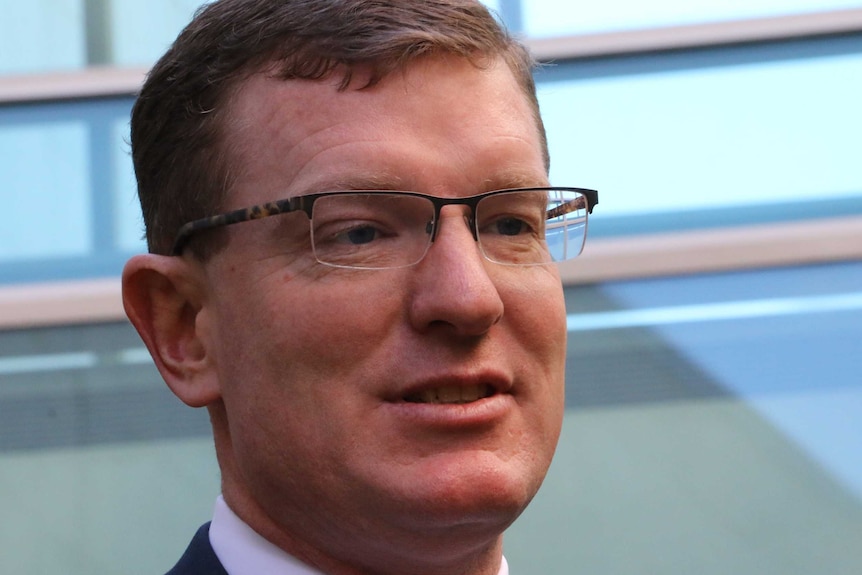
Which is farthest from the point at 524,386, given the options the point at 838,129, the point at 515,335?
the point at 838,129

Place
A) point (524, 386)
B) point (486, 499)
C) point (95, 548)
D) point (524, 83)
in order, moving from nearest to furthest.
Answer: point (486, 499), point (524, 386), point (524, 83), point (95, 548)

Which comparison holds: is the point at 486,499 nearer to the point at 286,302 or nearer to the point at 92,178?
the point at 286,302

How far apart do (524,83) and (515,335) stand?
53 centimetres

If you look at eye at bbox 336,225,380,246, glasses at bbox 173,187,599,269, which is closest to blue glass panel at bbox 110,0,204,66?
glasses at bbox 173,187,599,269

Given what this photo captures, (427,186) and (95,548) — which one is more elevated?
(427,186)

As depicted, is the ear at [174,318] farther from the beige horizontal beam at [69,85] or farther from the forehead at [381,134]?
the beige horizontal beam at [69,85]

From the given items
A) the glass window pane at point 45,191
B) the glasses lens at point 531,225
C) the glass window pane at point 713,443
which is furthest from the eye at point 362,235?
the glass window pane at point 45,191

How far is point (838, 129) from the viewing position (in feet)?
12.1

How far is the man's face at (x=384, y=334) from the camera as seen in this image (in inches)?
54.9

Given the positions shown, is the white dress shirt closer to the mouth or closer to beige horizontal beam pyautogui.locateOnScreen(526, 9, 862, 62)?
the mouth

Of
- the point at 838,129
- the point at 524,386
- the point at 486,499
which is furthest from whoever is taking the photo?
the point at 838,129

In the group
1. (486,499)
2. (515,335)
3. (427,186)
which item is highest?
(427,186)

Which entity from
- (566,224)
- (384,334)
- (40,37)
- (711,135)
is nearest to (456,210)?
(384,334)

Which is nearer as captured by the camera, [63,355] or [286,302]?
[286,302]
